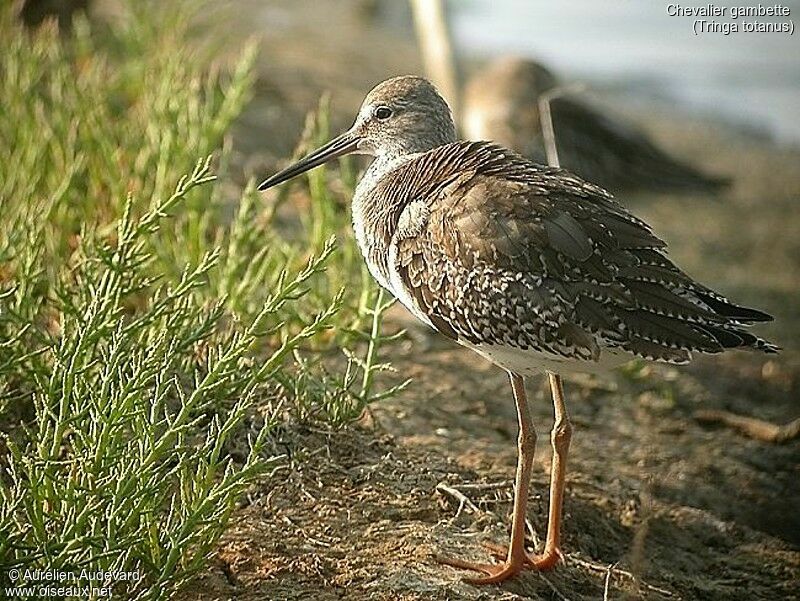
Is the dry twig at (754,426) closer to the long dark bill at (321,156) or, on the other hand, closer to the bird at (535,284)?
the bird at (535,284)

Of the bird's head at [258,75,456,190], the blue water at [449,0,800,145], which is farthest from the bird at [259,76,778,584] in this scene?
the blue water at [449,0,800,145]

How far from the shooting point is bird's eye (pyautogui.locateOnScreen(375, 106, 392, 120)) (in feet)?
17.5

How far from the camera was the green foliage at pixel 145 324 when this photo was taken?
12.6 feet

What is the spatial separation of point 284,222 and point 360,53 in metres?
6.22

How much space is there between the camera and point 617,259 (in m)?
4.42

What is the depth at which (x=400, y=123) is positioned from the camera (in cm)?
533

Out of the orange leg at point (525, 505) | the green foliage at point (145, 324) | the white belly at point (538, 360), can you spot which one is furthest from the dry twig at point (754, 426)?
the white belly at point (538, 360)

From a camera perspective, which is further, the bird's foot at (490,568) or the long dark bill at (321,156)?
the long dark bill at (321,156)

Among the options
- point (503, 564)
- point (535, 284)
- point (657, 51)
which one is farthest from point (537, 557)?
point (657, 51)

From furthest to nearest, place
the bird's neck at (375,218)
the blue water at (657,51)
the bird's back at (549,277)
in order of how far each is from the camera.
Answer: the blue water at (657,51) < the bird's neck at (375,218) < the bird's back at (549,277)

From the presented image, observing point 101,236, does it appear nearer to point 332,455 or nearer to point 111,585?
point 332,455

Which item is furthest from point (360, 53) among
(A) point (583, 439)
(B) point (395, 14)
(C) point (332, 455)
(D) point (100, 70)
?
(C) point (332, 455)

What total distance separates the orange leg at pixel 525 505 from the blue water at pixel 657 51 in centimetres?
852

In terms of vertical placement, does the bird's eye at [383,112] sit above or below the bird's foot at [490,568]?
above
